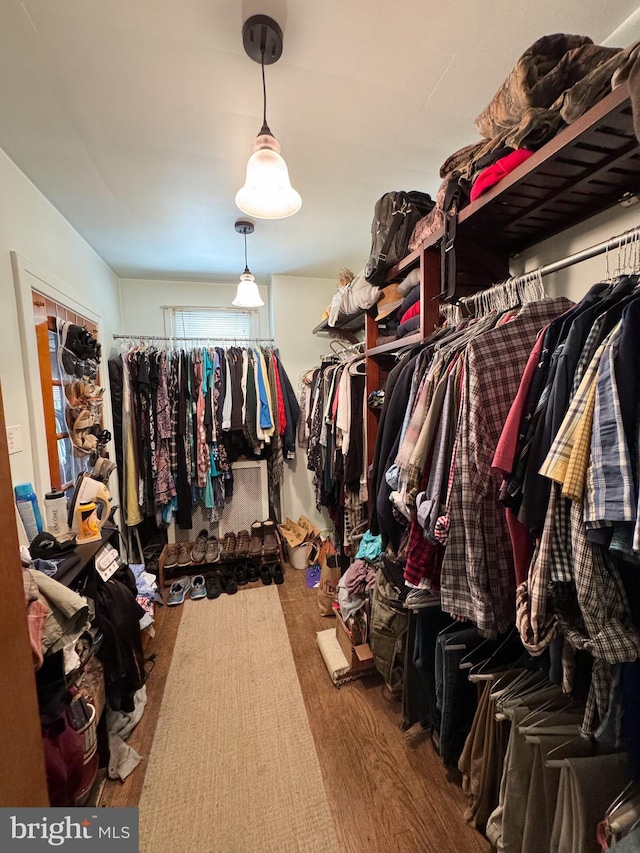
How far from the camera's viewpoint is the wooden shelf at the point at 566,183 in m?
0.70

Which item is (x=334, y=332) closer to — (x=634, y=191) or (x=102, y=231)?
(x=102, y=231)

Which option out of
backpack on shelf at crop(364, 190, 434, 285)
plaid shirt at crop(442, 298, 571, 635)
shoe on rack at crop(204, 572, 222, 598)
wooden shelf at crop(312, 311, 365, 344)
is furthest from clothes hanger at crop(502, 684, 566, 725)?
shoe on rack at crop(204, 572, 222, 598)

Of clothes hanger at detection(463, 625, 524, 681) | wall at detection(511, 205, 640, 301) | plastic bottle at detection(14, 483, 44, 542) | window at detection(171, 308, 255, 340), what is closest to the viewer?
wall at detection(511, 205, 640, 301)

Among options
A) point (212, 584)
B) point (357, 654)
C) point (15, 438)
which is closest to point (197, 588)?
point (212, 584)

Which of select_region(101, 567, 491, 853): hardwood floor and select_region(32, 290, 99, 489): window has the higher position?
select_region(32, 290, 99, 489): window

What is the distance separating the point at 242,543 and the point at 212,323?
6.88ft

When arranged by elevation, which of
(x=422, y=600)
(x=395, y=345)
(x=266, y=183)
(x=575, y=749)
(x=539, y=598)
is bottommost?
(x=575, y=749)

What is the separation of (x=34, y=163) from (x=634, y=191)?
2220 millimetres

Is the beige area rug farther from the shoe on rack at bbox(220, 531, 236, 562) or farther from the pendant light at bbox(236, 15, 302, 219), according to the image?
the pendant light at bbox(236, 15, 302, 219)

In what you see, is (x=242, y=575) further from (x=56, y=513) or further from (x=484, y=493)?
(x=484, y=493)

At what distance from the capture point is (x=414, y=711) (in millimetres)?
1351

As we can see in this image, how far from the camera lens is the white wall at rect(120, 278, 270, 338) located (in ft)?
9.91

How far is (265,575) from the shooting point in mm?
2633

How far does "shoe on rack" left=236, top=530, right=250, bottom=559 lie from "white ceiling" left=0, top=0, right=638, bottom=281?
2414 millimetres
